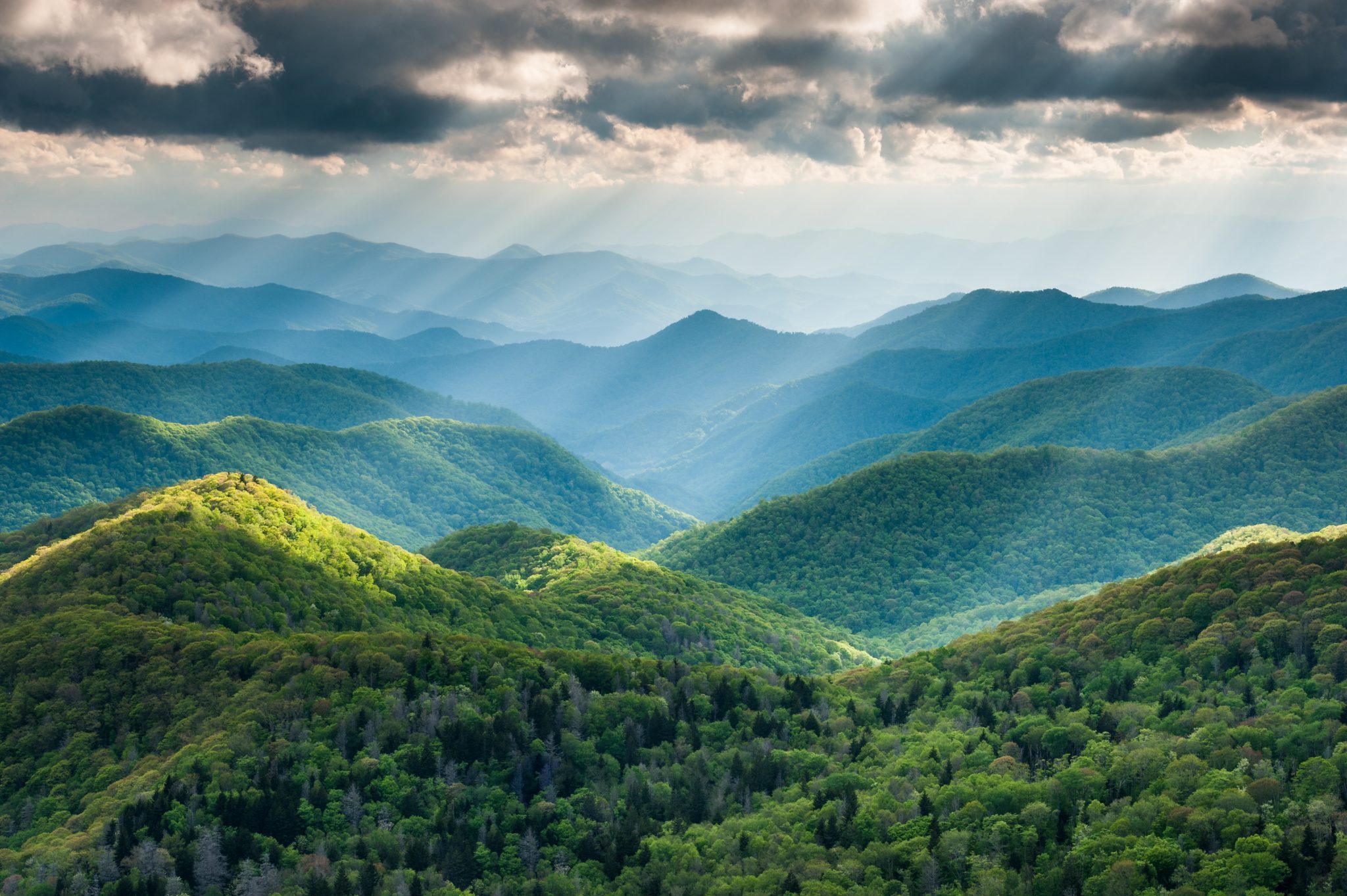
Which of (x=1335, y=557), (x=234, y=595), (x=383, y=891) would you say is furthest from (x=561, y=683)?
(x=1335, y=557)

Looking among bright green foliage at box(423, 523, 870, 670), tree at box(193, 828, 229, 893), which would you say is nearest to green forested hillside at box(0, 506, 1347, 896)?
tree at box(193, 828, 229, 893)

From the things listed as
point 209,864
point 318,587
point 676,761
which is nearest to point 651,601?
point 318,587

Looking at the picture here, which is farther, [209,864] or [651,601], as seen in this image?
[651,601]

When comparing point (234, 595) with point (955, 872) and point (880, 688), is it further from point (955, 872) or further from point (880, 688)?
point (955, 872)

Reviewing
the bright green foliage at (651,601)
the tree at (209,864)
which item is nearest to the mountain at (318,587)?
the bright green foliage at (651,601)

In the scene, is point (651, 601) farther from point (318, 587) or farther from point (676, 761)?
point (676, 761)

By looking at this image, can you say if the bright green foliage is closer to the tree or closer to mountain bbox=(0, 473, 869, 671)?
mountain bbox=(0, 473, 869, 671)
